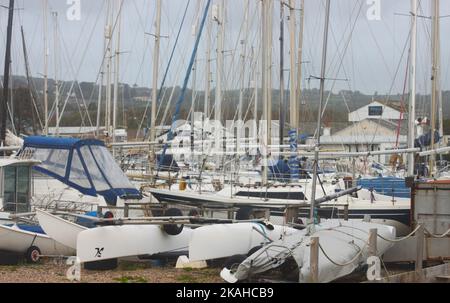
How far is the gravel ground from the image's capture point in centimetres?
1675

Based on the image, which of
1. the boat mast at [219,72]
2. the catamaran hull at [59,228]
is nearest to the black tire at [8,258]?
the catamaran hull at [59,228]

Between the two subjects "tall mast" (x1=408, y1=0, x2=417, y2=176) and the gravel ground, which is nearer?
the gravel ground

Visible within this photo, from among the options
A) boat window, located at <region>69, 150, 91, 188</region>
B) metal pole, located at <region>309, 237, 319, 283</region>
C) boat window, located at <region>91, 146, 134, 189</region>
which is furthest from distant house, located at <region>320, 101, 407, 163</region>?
metal pole, located at <region>309, 237, 319, 283</region>

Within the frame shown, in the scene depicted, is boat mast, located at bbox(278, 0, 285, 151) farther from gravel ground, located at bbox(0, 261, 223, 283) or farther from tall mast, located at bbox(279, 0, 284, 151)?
gravel ground, located at bbox(0, 261, 223, 283)

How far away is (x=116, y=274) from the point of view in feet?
58.2

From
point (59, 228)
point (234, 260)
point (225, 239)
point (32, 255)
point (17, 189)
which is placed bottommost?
→ point (32, 255)

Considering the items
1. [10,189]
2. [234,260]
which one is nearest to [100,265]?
[234,260]

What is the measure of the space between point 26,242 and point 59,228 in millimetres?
1066

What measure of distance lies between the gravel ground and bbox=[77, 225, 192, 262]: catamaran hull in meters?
0.40

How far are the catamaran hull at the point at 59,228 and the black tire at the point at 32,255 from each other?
2.57 feet

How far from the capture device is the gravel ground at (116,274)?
55.0 ft

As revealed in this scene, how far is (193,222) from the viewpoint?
62.4ft

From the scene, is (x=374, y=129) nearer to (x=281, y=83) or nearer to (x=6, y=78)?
(x=281, y=83)

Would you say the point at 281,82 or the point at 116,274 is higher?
the point at 281,82
